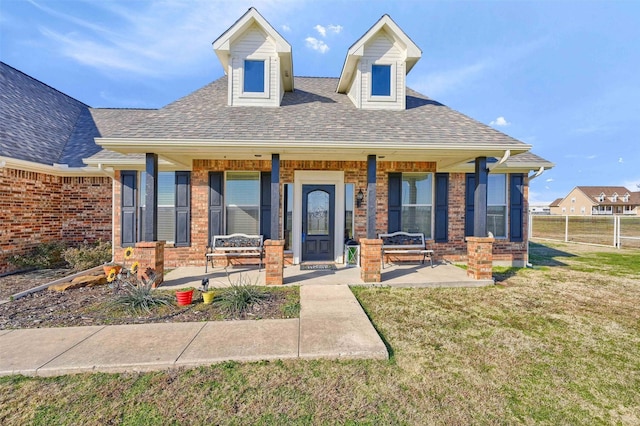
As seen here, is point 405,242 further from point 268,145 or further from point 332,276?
point 268,145

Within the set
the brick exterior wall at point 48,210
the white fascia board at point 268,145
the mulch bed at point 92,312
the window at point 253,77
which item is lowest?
the mulch bed at point 92,312

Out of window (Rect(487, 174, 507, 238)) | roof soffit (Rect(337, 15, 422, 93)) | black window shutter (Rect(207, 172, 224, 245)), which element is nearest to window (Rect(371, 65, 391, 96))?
roof soffit (Rect(337, 15, 422, 93))

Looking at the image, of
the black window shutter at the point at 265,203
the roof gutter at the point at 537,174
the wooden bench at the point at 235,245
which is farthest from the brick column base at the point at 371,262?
the roof gutter at the point at 537,174

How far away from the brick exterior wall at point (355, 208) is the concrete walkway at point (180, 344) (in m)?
3.69

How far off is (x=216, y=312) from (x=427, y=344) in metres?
3.11

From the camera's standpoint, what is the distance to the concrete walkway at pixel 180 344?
2.91 meters

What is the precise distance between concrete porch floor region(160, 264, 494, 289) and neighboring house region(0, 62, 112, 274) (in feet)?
12.6

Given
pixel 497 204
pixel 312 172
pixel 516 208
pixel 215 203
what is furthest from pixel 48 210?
pixel 516 208

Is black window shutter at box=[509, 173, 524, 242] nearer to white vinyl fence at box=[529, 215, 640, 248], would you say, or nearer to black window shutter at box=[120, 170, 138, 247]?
white vinyl fence at box=[529, 215, 640, 248]

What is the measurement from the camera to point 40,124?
9.17 metres

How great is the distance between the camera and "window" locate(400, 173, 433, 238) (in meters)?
7.95

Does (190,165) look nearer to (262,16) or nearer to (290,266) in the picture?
(290,266)

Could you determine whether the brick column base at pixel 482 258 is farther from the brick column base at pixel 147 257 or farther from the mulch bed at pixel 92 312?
the brick column base at pixel 147 257

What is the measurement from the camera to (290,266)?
7379 millimetres
